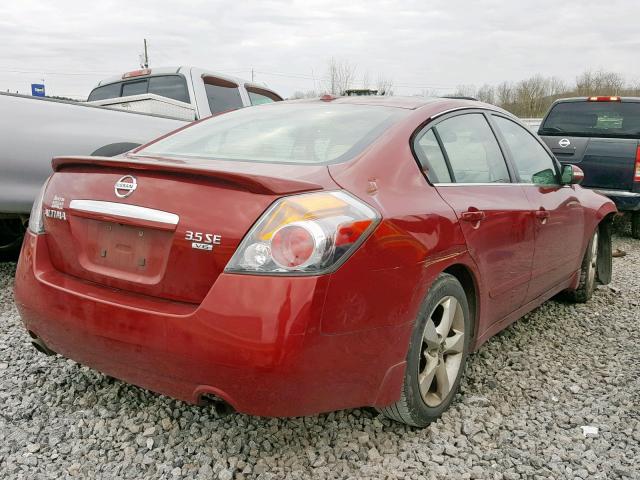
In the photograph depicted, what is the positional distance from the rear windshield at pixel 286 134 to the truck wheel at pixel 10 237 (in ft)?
7.91

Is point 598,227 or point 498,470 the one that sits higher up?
point 598,227

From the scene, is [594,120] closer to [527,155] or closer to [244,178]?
[527,155]

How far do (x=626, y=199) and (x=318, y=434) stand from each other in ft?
20.1

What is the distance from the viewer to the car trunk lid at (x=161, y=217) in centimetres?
199

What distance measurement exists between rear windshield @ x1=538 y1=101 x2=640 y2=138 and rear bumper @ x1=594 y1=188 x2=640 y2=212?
35.8 inches

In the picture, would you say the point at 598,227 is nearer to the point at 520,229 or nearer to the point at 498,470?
the point at 520,229

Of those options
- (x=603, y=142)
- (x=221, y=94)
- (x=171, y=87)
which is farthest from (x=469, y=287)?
(x=603, y=142)

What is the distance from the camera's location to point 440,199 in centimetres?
252

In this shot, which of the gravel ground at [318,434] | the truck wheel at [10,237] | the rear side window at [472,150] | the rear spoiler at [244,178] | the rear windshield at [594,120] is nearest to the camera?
the rear spoiler at [244,178]

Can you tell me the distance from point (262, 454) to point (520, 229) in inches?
70.4

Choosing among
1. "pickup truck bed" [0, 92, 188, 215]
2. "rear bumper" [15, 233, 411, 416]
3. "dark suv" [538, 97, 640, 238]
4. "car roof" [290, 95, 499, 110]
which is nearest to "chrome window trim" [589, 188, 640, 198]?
"dark suv" [538, 97, 640, 238]

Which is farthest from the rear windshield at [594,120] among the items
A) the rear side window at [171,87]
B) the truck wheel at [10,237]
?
the truck wheel at [10,237]

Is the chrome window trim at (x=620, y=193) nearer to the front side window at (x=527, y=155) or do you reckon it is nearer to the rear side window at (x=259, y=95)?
the front side window at (x=527, y=155)

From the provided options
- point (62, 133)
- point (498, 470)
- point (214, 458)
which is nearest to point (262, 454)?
point (214, 458)
